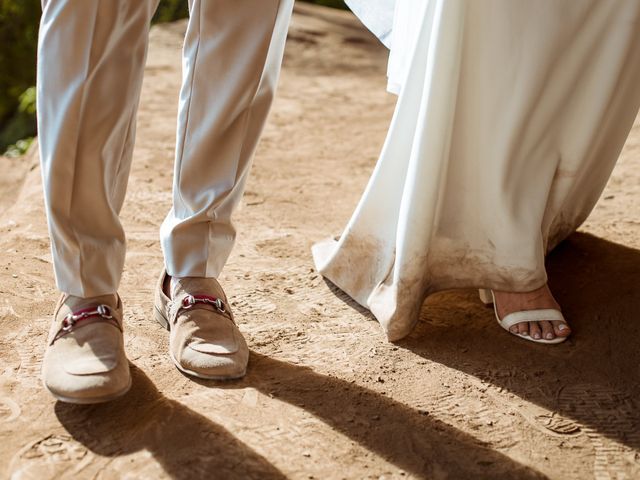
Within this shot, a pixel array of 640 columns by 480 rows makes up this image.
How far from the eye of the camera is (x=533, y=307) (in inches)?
87.5

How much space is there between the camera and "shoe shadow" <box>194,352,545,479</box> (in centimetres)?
168

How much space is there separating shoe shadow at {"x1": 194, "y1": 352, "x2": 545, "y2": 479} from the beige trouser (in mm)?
317

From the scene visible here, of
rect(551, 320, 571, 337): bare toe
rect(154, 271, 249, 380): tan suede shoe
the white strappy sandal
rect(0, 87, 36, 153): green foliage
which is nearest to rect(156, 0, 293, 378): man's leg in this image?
rect(154, 271, 249, 380): tan suede shoe

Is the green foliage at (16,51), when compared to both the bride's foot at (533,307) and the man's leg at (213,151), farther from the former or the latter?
the bride's foot at (533,307)

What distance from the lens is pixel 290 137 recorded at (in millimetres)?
4090

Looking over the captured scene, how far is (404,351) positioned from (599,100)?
0.80m

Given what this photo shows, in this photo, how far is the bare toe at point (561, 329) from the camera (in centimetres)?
218

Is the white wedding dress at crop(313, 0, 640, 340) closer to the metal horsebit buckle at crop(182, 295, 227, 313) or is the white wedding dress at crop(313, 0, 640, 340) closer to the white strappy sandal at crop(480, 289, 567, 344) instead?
the white strappy sandal at crop(480, 289, 567, 344)

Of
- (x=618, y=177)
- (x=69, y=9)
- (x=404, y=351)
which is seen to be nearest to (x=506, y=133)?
(x=404, y=351)

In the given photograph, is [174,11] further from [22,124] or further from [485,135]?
[485,135]

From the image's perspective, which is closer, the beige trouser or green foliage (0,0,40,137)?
the beige trouser

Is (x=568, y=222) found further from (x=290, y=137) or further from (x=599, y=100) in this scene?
(x=290, y=137)

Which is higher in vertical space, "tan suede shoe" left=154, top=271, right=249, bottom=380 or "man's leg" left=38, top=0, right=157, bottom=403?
"man's leg" left=38, top=0, right=157, bottom=403

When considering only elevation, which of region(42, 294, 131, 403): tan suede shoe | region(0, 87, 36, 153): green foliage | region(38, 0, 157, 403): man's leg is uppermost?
region(38, 0, 157, 403): man's leg
